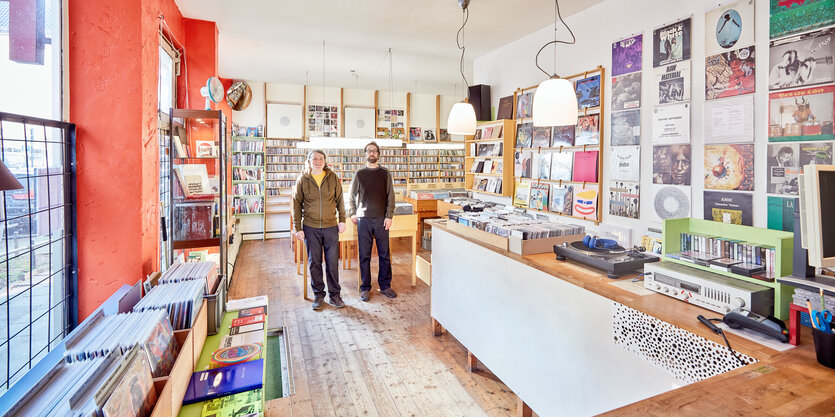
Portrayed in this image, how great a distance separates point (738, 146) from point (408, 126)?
24.9 feet

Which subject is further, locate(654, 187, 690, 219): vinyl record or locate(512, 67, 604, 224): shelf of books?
locate(512, 67, 604, 224): shelf of books

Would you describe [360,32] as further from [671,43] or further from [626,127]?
[671,43]

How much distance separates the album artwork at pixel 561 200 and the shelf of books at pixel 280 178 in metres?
6.06

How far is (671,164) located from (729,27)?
1.09 m

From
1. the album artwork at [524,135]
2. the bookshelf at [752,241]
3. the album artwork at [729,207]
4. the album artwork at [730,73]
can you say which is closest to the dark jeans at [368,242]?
the album artwork at [524,135]

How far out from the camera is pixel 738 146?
301 cm

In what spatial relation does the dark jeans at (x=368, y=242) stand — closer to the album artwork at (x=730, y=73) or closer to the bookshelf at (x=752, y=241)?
the bookshelf at (x=752, y=241)

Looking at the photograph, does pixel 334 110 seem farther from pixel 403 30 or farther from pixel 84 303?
pixel 84 303

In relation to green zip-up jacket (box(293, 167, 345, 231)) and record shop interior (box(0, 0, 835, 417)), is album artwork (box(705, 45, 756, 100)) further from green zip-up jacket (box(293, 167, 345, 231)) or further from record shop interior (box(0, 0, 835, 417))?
green zip-up jacket (box(293, 167, 345, 231))

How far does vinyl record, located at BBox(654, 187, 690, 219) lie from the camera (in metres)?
3.43

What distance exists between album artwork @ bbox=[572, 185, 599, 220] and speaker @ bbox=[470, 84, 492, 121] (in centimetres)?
211

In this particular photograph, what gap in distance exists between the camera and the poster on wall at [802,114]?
2555mm

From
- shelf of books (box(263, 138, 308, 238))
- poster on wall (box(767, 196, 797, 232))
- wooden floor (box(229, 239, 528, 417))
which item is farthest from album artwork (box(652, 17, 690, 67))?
shelf of books (box(263, 138, 308, 238))

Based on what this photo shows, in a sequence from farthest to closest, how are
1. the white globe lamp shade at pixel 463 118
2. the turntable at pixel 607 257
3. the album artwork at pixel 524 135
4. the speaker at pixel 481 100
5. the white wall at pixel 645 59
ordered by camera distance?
1. the speaker at pixel 481 100
2. the album artwork at pixel 524 135
3. the white globe lamp shade at pixel 463 118
4. the white wall at pixel 645 59
5. the turntable at pixel 607 257
